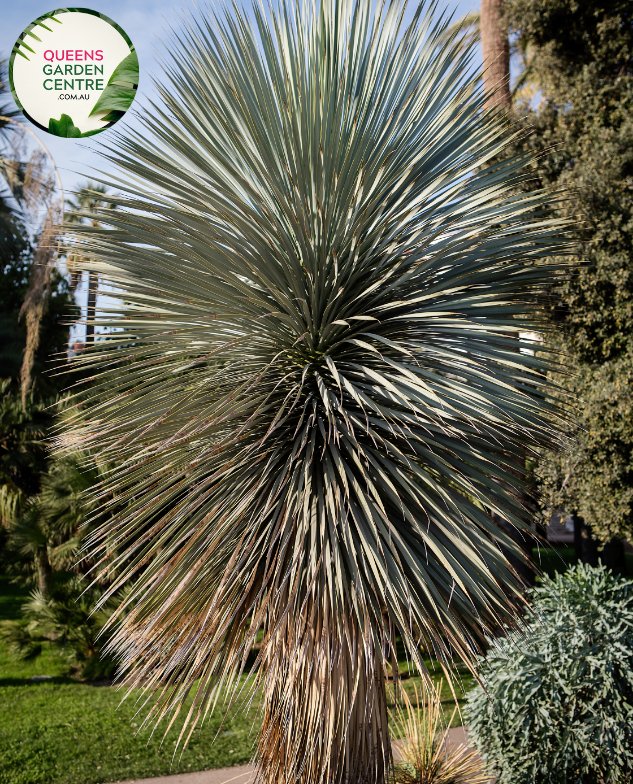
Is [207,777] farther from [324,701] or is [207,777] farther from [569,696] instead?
[324,701]

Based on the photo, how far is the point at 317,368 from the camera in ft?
11.4

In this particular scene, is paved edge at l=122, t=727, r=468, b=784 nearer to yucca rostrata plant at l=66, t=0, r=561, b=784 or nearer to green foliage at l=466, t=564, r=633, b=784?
green foliage at l=466, t=564, r=633, b=784

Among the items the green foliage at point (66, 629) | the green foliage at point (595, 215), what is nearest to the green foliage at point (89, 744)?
the green foliage at point (66, 629)

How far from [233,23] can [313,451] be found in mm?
2540

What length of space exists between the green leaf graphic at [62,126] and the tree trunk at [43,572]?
23.4ft

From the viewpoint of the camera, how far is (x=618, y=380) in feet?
23.4

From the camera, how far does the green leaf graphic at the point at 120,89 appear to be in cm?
583

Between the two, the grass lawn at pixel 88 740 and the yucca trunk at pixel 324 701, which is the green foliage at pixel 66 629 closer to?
the grass lawn at pixel 88 740

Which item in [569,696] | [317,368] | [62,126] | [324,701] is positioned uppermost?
[62,126]

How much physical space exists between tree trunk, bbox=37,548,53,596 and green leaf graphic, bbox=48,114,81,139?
281 inches

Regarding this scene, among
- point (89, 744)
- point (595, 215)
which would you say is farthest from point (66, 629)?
point (595, 215)

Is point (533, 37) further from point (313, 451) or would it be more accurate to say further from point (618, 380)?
point (313, 451)

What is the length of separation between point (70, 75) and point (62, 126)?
0.58 m

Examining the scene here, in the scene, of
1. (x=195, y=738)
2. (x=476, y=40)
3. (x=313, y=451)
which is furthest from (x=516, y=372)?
(x=195, y=738)
